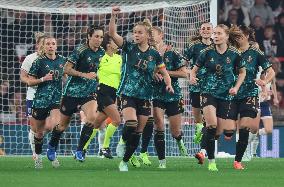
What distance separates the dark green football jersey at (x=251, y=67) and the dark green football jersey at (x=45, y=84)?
2830mm

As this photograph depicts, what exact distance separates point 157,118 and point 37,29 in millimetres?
8580

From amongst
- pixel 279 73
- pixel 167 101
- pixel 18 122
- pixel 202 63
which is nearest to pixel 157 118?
pixel 167 101

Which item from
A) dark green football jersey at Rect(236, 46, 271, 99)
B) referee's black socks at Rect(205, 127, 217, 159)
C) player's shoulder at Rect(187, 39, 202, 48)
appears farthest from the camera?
player's shoulder at Rect(187, 39, 202, 48)

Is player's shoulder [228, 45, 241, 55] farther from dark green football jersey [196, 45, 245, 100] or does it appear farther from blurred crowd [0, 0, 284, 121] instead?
blurred crowd [0, 0, 284, 121]

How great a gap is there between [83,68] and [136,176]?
3.91 meters

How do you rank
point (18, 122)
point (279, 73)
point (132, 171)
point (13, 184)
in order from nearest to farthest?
point (13, 184) → point (132, 171) → point (18, 122) → point (279, 73)

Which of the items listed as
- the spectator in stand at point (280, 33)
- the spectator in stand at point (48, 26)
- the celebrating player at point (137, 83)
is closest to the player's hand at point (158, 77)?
the celebrating player at point (137, 83)

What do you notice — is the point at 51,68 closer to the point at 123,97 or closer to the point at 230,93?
the point at 123,97

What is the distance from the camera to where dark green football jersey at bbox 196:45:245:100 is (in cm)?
1551

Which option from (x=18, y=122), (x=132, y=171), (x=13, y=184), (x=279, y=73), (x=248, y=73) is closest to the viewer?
(x=13, y=184)

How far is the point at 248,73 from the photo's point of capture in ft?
53.3

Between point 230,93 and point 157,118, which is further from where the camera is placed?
point 157,118

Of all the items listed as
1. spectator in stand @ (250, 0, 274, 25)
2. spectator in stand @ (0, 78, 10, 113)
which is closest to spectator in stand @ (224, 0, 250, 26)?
spectator in stand @ (250, 0, 274, 25)

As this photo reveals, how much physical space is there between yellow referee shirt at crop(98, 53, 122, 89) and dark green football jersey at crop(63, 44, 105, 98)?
199cm
